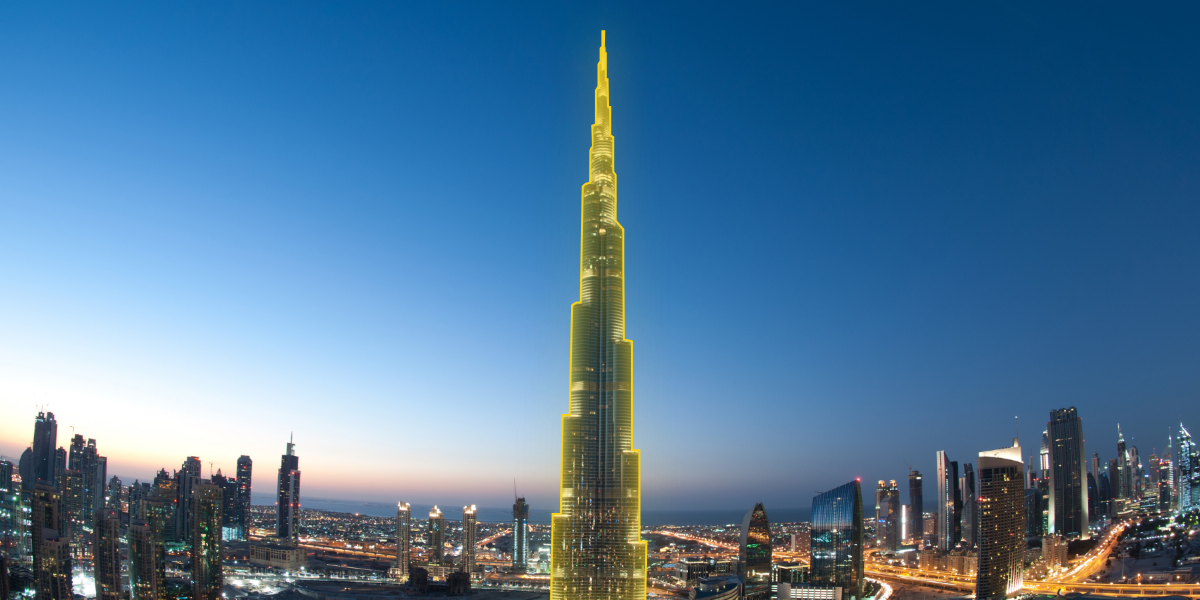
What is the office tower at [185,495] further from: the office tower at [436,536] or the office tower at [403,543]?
the office tower at [436,536]

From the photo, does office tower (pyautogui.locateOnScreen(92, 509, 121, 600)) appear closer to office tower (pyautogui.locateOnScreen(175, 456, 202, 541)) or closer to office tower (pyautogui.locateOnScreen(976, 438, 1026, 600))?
office tower (pyautogui.locateOnScreen(175, 456, 202, 541))

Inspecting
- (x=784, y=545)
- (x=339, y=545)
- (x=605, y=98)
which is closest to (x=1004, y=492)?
(x=605, y=98)

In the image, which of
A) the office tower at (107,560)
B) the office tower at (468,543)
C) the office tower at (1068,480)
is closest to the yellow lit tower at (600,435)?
the office tower at (107,560)

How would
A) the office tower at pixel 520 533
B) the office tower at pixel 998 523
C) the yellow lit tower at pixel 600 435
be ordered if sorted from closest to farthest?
1. the yellow lit tower at pixel 600 435
2. the office tower at pixel 998 523
3. the office tower at pixel 520 533

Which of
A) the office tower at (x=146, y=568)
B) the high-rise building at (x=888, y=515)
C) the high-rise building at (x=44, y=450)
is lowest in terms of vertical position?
the high-rise building at (x=888, y=515)

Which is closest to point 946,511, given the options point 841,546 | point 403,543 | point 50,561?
point 841,546

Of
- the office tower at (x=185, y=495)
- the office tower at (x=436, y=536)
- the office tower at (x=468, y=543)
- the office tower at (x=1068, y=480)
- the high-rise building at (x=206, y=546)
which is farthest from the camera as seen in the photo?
the office tower at (x=1068, y=480)

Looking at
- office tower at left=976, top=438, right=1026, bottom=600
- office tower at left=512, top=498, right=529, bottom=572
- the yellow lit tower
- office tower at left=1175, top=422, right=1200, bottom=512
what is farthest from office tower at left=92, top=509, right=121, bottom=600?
office tower at left=1175, top=422, right=1200, bottom=512

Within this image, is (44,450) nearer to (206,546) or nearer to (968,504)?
(206,546)
